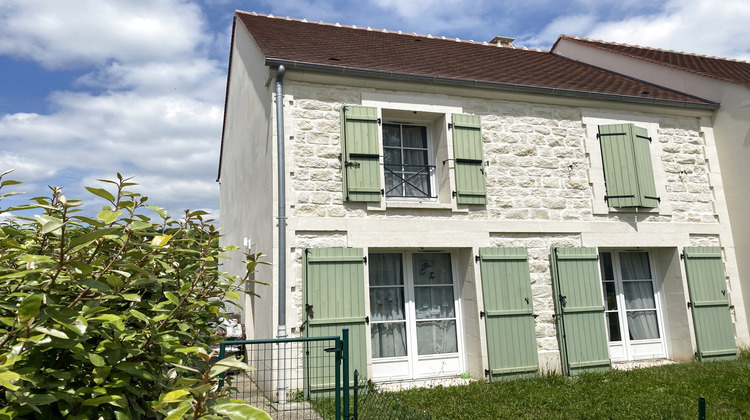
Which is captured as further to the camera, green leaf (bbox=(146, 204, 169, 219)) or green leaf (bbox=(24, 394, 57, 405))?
green leaf (bbox=(146, 204, 169, 219))

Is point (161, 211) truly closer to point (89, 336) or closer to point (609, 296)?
point (89, 336)

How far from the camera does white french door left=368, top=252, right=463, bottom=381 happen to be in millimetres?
6766

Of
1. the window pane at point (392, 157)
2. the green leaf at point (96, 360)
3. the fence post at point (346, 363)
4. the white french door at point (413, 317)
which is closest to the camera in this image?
the green leaf at point (96, 360)

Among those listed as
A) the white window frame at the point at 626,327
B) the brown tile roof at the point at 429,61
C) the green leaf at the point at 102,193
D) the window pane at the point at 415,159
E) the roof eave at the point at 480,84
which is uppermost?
the brown tile roof at the point at 429,61

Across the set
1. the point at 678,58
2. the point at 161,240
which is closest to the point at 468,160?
the point at 161,240

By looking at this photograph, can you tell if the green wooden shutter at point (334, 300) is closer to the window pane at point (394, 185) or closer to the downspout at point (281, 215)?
the downspout at point (281, 215)

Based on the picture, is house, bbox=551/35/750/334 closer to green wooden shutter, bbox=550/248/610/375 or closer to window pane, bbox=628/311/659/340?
window pane, bbox=628/311/659/340

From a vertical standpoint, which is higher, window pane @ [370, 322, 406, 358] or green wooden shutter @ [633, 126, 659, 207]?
green wooden shutter @ [633, 126, 659, 207]

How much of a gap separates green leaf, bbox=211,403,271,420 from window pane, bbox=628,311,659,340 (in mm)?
8247

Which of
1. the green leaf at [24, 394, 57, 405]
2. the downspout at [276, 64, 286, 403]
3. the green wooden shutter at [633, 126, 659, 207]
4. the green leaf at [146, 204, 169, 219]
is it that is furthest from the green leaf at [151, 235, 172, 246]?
the green wooden shutter at [633, 126, 659, 207]

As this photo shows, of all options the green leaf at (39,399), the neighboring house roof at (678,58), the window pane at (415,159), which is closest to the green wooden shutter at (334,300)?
the window pane at (415,159)

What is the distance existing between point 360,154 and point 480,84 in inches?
91.8

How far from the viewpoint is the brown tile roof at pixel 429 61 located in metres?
7.14

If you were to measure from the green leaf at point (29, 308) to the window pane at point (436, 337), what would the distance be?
6168 mm
